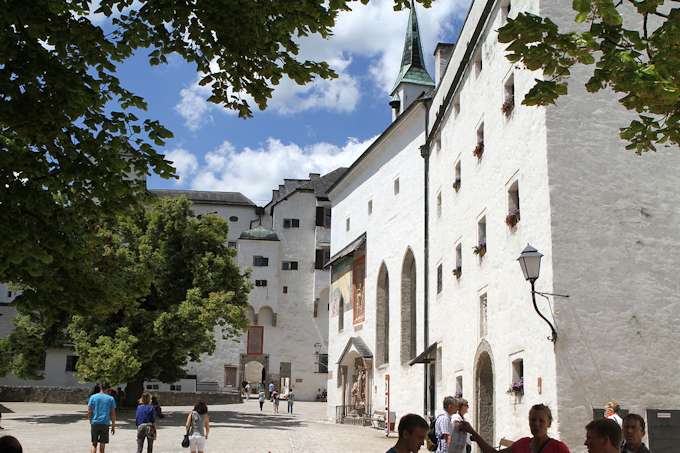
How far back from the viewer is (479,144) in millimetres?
20328

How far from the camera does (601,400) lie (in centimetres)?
1382

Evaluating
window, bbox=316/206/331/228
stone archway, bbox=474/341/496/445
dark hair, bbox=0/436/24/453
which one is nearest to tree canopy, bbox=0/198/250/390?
stone archway, bbox=474/341/496/445

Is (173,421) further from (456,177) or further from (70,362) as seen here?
(70,362)

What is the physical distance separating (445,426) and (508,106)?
9.74 m

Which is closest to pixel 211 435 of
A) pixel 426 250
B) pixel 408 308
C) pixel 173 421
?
pixel 173 421

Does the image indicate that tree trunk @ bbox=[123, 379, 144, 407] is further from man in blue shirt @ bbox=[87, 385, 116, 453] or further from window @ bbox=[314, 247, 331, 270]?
window @ bbox=[314, 247, 331, 270]

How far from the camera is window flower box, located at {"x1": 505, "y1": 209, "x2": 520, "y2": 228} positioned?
658 inches

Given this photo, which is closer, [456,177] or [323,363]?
[456,177]

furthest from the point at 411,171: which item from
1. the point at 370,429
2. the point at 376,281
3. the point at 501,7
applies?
the point at 501,7

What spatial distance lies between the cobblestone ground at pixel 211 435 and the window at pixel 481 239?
7.44 meters

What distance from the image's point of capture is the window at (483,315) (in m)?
19.2

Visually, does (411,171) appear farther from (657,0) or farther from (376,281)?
(657,0)

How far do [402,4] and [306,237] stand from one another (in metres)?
59.2

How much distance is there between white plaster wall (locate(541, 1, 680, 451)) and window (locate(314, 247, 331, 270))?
167ft
